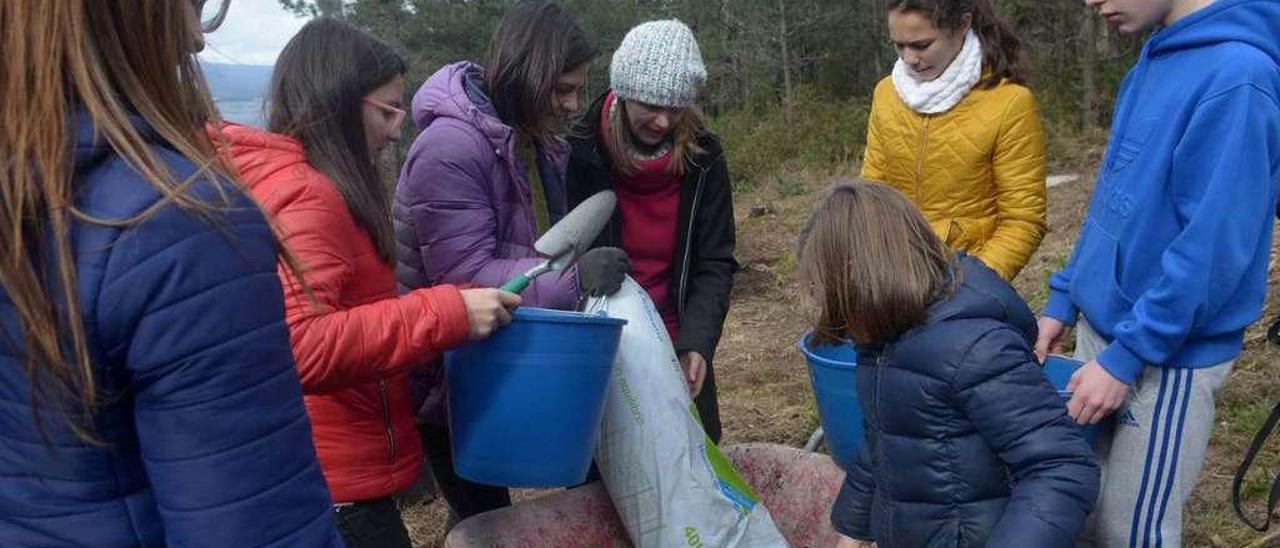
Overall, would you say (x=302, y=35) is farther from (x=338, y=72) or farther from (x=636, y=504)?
(x=636, y=504)

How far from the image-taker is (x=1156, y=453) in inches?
73.0

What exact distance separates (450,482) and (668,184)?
87cm

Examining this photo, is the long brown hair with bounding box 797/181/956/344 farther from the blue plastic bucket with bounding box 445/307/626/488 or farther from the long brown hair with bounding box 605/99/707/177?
the long brown hair with bounding box 605/99/707/177

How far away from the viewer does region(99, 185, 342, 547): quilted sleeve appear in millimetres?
867

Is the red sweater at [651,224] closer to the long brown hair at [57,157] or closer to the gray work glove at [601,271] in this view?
the gray work glove at [601,271]

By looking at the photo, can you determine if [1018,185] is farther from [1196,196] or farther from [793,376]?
[793,376]

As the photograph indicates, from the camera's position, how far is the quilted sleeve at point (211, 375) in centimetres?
87

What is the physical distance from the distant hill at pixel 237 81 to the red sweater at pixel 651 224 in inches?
36.4

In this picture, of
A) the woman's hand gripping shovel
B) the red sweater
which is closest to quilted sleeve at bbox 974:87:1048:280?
the red sweater

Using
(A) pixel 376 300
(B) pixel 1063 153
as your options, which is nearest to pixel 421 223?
(A) pixel 376 300

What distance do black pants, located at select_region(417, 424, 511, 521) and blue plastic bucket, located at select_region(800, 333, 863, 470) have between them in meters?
0.74

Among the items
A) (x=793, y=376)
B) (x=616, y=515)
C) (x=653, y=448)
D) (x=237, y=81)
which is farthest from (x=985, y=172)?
(x=793, y=376)

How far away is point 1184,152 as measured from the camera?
5.80 feet

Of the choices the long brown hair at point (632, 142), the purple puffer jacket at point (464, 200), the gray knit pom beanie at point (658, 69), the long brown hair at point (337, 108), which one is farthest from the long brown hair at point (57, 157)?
the long brown hair at point (632, 142)
